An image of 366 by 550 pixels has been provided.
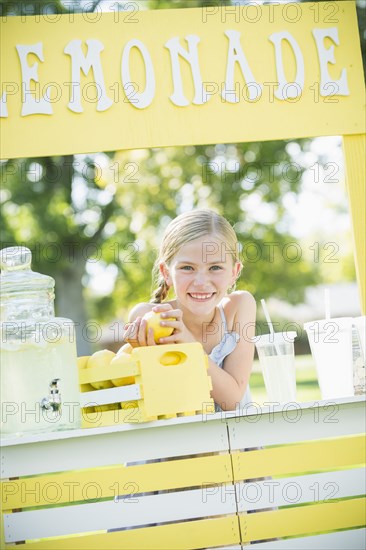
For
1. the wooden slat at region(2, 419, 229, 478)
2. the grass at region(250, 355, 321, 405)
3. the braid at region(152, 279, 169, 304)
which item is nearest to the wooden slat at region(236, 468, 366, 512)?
the wooden slat at region(2, 419, 229, 478)

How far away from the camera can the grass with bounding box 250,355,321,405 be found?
1259cm

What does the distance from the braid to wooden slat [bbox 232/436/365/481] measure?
1140 millimetres

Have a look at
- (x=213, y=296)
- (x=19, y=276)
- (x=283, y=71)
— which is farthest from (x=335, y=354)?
(x=283, y=71)

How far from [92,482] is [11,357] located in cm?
37

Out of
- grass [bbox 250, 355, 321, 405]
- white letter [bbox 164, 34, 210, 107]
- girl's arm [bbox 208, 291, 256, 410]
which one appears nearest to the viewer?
girl's arm [bbox 208, 291, 256, 410]

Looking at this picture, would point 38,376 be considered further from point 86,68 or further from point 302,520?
point 86,68

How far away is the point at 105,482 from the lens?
2.16m

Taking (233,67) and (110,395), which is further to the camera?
(233,67)

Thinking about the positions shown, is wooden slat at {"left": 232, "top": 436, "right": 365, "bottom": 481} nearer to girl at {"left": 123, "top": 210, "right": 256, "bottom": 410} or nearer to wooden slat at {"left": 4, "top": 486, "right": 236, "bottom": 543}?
wooden slat at {"left": 4, "top": 486, "right": 236, "bottom": 543}

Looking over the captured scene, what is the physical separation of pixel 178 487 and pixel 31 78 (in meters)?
1.54

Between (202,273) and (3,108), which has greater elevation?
(3,108)

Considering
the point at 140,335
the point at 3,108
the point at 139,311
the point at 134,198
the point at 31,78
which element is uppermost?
the point at 134,198

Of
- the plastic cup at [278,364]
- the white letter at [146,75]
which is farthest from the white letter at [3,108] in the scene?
the plastic cup at [278,364]

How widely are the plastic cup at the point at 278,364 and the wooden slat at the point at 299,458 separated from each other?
1.03ft
